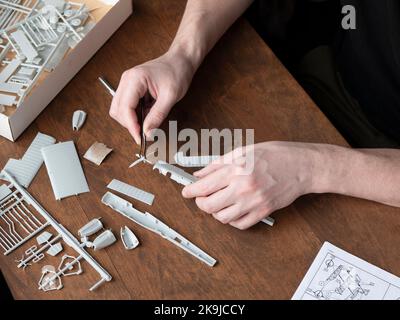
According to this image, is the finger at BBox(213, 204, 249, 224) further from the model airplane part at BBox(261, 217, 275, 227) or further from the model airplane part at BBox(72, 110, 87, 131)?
the model airplane part at BBox(72, 110, 87, 131)

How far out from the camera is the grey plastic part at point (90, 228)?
1.18m

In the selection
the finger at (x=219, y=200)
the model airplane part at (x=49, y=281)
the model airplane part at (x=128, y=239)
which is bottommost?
the model airplane part at (x=49, y=281)

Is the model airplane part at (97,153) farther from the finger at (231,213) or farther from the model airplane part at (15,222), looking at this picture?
the finger at (231,213)

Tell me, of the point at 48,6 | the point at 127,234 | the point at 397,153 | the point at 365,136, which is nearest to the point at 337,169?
the point at 397,153

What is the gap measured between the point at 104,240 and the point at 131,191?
118 millimetres

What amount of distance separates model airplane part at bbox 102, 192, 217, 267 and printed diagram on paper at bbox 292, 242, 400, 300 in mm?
184

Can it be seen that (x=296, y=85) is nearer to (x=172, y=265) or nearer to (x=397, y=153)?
(x=397, y=153)

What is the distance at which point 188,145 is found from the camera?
1287mm

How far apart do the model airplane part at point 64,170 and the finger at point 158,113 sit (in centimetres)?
15

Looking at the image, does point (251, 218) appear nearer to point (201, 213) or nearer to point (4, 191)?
point (201, 213)

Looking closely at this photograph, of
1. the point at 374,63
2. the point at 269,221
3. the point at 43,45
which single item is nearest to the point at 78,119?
the point at 43,45

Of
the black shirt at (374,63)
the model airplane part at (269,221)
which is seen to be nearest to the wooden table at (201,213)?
the model airplane part at (269,221)

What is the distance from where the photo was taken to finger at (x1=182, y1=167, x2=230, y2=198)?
119 centimetres

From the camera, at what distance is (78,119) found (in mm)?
1298
